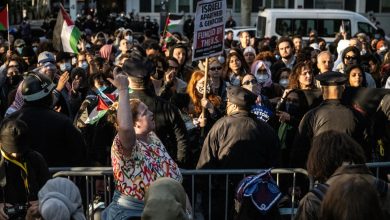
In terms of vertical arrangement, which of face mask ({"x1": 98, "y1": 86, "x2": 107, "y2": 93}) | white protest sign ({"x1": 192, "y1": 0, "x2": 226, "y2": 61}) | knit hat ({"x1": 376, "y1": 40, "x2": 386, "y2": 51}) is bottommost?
knit hat ({"x1": 376, "y1": 40, "x2": 386, "y2": 51})

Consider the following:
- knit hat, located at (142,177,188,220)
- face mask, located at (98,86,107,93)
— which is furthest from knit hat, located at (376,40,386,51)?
knit hat, located at (142,177,188,220)

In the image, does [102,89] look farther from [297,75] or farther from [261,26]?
[261,26]

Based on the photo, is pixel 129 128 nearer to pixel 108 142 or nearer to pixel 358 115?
pixel 108 142

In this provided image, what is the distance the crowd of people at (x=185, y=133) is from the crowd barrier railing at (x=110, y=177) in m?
0.12

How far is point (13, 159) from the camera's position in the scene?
17.4ft

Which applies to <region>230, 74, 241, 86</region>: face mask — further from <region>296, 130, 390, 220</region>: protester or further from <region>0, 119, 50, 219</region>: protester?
<region>296, 130, 390, 220</region>: protester

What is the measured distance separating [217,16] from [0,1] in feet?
98.4

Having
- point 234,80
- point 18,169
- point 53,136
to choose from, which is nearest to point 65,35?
point 234,80

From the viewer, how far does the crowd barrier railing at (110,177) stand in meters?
6.10

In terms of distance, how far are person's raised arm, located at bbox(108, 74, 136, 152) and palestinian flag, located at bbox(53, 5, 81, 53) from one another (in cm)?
742

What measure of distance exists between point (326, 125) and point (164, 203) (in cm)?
320

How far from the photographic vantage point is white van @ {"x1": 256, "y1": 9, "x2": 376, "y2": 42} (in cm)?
2673

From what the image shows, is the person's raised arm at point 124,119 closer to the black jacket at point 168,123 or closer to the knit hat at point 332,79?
the black jacket at point 168,123

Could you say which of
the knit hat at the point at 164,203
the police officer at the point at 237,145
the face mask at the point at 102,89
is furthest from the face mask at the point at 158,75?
the knit hat at the point at 164,203
